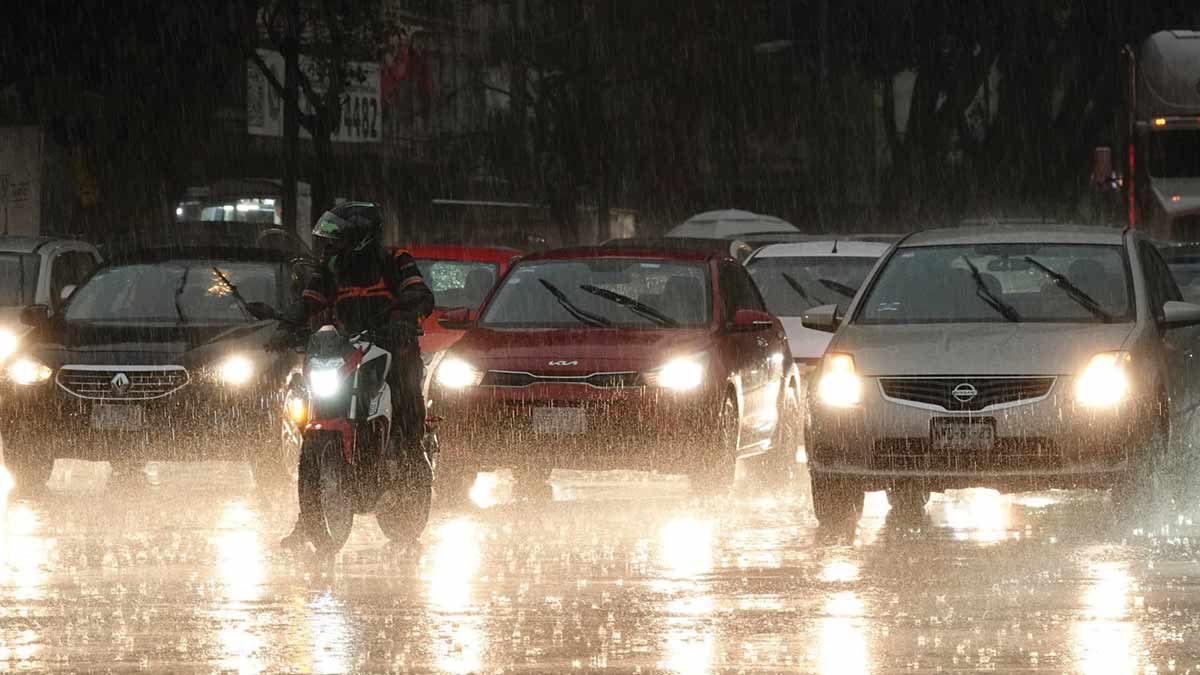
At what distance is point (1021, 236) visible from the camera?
14.8m

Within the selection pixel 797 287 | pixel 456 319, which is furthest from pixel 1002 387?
pixel 797 287

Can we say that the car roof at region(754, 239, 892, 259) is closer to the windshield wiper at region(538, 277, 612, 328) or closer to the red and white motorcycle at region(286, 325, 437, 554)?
the windshield wiper at region(538, 277, 612, 328)

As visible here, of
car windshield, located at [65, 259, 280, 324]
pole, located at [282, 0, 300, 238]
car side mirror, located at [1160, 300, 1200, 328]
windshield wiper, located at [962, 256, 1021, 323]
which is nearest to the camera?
car side mirror, located at [1160, 300, 1200, 328]

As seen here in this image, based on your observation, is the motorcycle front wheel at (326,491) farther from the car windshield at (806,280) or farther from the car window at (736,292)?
the car windshield at (806,280)

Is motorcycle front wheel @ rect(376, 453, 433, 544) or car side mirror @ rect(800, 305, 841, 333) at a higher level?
car side mirror @ rect(800, 305, 841, 333)

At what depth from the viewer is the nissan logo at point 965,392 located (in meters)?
13.1

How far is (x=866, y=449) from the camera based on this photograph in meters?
13.2

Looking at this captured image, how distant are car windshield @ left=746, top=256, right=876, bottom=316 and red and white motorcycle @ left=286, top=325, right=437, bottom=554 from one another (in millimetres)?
8164

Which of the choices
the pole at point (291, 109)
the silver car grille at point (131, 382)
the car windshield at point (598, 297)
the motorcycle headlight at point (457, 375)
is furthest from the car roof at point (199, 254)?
the pole at point (291, 109)

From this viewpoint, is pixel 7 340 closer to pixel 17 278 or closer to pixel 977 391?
pixel 17 278

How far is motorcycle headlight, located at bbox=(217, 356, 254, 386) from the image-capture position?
51.6 feet

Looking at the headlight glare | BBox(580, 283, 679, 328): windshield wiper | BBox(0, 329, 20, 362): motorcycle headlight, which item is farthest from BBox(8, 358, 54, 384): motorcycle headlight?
the headlight glare

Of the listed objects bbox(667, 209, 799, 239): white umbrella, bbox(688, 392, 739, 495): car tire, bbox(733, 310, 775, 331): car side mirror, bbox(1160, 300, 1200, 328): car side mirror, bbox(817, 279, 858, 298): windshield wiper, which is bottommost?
bbox(688, 392, 739, 495): car tire

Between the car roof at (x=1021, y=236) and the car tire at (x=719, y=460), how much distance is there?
1.53 m
